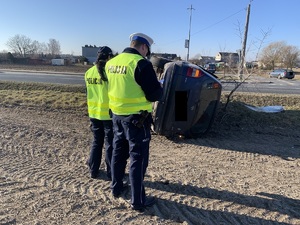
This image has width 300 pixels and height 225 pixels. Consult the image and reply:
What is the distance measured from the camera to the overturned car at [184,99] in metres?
5.07

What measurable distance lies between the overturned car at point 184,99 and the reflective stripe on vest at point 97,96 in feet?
5.62

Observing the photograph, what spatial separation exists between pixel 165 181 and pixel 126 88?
1.47 m

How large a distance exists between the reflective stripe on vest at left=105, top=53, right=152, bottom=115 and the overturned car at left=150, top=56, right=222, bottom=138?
2.07m

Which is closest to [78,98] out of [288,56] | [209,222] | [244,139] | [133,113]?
[244,139]

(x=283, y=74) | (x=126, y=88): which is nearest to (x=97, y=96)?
(x=126, y=88)

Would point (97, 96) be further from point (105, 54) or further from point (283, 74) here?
point (283, 74)

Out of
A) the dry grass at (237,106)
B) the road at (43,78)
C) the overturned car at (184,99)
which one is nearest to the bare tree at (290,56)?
the road at (43,78)

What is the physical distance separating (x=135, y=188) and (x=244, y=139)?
3.65m

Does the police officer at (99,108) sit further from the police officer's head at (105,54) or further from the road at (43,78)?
the road at (43,78)

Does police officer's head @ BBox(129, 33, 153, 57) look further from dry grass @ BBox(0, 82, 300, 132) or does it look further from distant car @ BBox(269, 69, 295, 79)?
distant car @ BBox(269, 69, 295, 79)

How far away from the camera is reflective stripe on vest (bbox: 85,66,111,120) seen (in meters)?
3.59

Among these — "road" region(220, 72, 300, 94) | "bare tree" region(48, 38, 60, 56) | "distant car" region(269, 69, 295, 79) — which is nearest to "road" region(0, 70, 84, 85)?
"road" region(220, 72, 300, 94)

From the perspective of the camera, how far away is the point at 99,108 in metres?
3.62

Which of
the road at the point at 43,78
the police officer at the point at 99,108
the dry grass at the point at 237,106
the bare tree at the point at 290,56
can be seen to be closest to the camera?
the police officer at the point at 99,108
